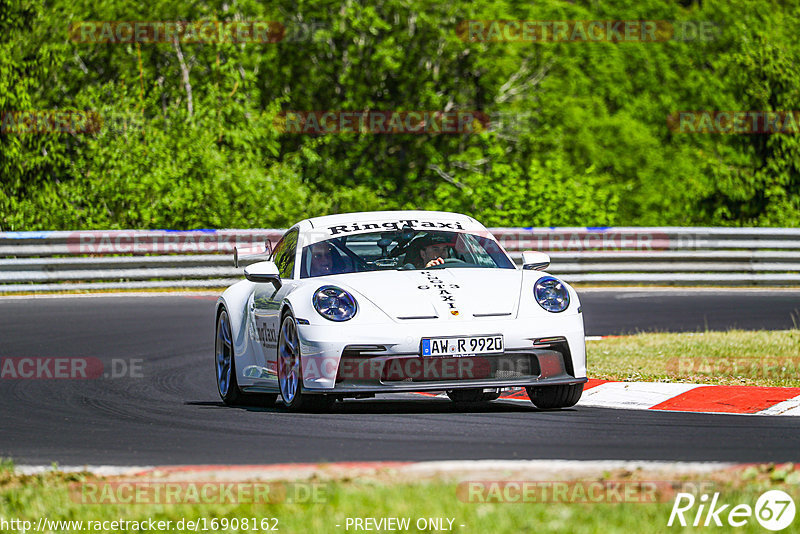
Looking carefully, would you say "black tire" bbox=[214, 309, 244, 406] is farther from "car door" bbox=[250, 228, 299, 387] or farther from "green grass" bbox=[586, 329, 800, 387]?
"green grass" bbox=[586, 329, 800, 387]

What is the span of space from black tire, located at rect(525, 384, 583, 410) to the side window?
181 cm

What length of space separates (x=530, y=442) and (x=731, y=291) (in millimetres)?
14076

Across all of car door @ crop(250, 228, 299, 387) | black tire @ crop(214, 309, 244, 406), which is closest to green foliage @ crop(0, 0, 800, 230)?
black tire @ crop(214, 309, 244, 406)

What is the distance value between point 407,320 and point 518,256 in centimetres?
1220

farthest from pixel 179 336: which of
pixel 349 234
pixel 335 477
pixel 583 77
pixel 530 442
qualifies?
pixel 583 77

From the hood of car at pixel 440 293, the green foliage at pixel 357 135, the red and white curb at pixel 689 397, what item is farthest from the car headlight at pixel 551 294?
the green foliage at pixel 357 135

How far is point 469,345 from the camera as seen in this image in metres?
8.27

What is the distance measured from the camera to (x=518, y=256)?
66.9 feet

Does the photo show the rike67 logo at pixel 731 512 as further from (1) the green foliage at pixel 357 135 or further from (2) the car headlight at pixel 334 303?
(1) the green foliage at pixel 357 135

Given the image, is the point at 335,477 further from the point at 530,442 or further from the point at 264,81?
the point at 264,81

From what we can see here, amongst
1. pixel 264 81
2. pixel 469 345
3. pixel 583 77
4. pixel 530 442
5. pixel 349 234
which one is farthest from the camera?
pixel 583 77

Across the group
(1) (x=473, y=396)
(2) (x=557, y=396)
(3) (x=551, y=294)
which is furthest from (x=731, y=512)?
(1) (x=473, y=396)

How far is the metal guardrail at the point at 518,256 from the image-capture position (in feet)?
65.0

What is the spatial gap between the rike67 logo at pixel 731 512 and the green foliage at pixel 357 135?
19.2 m
